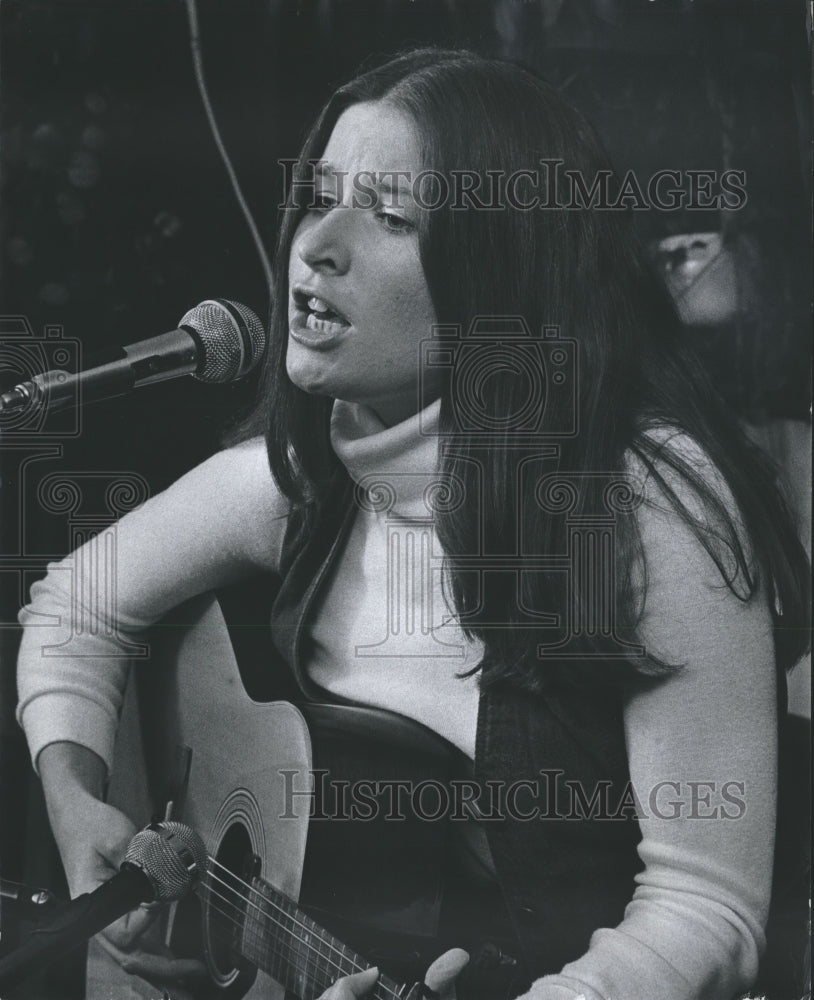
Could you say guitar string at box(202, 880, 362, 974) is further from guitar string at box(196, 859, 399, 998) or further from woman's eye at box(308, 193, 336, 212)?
woman's eye at box(308, 193, 336, 212)

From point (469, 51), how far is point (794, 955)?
1550mm

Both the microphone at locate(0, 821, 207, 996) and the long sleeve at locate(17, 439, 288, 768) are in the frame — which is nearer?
the microphone at locate(0, 821, 207, 996)

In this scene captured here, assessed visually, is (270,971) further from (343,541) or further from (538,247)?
(538,247)

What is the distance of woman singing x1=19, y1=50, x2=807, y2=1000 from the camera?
80.9 inches

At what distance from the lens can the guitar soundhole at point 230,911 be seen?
2119 millimetres

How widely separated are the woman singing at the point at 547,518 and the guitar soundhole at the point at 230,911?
192mm

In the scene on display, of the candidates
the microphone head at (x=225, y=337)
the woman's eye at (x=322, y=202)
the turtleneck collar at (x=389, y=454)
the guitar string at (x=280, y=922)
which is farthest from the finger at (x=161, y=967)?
the woman's eye at (x=322, y=202)

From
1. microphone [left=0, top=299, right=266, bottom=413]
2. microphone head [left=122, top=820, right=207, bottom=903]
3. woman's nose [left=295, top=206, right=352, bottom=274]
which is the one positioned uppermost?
woman's nose [left=295, top=206, right=352, bottom=274]

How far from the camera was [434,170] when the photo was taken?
6.77ft

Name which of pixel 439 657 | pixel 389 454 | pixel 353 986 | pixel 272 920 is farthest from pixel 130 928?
pixel 389 454

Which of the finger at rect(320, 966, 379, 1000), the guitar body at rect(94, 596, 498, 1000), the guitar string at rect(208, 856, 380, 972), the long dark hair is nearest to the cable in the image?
the long dark hair

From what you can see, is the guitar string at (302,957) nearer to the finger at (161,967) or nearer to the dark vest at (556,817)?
the finger at (161,967)

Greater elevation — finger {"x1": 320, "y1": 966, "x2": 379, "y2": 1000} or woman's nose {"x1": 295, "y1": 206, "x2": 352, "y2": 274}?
woman's nose {"x1": 295, "y1": 206, "x2": 352, "y2": 274}

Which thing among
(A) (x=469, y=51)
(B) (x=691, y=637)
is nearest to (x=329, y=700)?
(B) (x=691, y=637)
